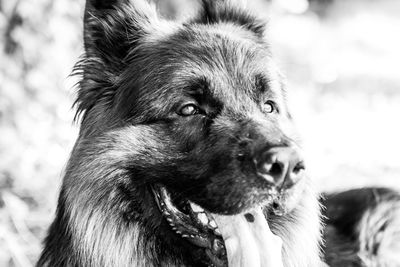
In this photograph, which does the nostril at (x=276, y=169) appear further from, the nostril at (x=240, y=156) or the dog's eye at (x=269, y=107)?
the dog's eye at (x=269, y=107)

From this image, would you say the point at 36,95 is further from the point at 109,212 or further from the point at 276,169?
the point at 276,169

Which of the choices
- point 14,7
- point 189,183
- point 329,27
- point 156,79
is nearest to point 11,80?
point 14,7

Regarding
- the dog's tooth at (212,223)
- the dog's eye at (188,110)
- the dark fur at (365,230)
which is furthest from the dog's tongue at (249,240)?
the dark fur at (365,230)

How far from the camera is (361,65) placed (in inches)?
438

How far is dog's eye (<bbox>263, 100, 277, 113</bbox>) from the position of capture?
149 inches

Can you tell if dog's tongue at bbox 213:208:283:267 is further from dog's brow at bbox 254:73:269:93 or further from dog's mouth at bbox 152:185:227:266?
dog's brow at bbox 254:73:269:93

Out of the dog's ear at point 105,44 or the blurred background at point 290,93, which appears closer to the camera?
the dog's ear at point 105,44

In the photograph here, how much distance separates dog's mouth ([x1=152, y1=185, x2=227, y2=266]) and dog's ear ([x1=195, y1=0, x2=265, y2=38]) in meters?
1.56

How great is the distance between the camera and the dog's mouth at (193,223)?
3.19 m

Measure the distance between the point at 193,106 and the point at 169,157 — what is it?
14.8 inches

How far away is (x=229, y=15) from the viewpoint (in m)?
4.23

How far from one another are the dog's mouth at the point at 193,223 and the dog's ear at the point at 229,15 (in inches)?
61.4

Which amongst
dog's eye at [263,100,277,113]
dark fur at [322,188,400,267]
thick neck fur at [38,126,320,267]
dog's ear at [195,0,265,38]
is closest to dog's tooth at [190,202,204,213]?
thick neck fur at [38,126,320,267]

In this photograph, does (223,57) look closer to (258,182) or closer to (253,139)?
(253,139)
